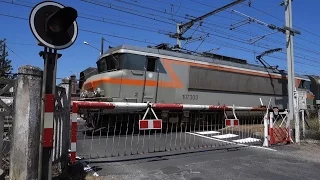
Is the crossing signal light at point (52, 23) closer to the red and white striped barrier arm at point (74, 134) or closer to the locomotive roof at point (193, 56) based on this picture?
the red and white striped barrier arm at point (74, 134)

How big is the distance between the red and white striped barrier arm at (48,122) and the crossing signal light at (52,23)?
2.40 ft

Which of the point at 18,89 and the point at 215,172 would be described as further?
the point at 215,172

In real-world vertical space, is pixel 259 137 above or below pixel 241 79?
below

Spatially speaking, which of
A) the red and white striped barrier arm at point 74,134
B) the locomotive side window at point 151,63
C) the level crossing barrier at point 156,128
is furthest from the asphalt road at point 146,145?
the locomotive side window at point 151,63

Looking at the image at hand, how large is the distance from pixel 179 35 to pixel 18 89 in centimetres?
1825

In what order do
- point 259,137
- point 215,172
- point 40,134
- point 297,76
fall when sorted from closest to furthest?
point 40,134
point 215,172
point 259,137
point 297,76

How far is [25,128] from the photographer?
4219mm

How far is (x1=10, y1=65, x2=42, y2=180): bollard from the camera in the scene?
4.21 metres

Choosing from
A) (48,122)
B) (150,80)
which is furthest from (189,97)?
(48,122)

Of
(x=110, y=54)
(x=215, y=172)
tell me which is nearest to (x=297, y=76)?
(x=110, y=54)

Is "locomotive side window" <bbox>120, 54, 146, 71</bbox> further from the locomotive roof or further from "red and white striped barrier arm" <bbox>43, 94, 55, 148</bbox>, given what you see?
"red and white striped barrier arm" <bbox>43, 94, 55, 148</bbox>

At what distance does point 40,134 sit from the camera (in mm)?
4293

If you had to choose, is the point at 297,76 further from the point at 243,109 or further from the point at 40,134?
the point at 40,134

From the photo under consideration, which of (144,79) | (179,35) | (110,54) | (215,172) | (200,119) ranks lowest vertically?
(215,172)
